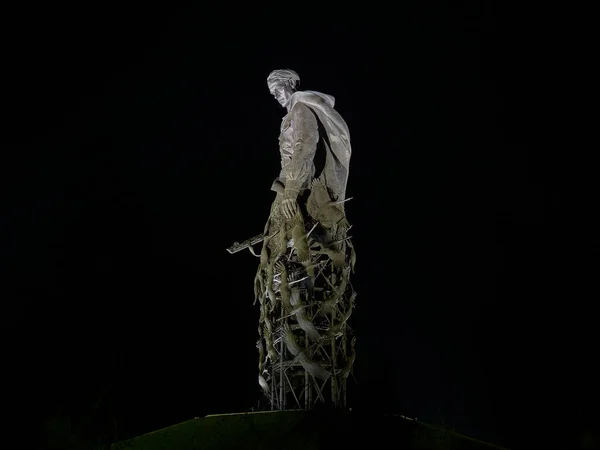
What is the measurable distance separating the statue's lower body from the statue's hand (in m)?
0.07

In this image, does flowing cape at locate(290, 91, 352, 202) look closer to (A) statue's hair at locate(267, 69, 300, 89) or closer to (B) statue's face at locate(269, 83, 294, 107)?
(B) statue's face at locate(269, 83, 294, 107)

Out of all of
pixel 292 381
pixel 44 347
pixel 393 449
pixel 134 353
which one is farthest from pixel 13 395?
pixel 393 449

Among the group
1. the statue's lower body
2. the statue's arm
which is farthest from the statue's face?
the statue's lower body

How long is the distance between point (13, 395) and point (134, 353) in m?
2.62

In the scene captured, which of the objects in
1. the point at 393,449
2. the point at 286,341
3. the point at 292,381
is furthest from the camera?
the point at 292,381

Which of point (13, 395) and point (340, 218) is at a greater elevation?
point (340, 218)

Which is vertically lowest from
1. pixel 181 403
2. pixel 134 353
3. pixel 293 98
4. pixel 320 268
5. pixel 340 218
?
pixel 181 403

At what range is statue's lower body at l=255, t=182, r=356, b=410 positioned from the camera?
9133mm

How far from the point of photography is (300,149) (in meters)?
9.55

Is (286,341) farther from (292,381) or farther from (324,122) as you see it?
(324,122)

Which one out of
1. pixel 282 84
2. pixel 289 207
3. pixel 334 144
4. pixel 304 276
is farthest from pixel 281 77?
pixel 304 276

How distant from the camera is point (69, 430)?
364 inches

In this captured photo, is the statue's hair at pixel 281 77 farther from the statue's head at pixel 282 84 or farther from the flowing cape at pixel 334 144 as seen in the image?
the flowing cape at pixel 334 144

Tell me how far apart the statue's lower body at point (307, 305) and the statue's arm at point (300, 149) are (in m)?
0.33
